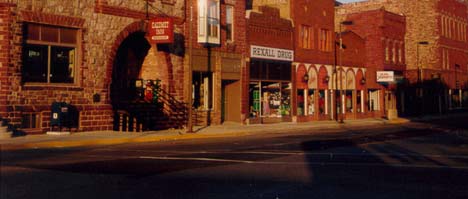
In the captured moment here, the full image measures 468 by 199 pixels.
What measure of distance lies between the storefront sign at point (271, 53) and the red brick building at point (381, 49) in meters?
14.2

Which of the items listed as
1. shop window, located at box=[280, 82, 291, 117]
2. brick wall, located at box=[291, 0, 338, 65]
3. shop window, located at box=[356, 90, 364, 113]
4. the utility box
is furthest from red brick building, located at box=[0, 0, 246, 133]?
shop window, located at box=[356, 90, 364, 113]

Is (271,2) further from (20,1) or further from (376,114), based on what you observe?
(20,1)

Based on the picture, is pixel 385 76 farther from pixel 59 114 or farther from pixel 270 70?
pixel 59 114

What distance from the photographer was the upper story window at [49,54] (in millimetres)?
22422

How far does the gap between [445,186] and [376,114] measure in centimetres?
4232

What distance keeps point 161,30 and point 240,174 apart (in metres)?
17.1

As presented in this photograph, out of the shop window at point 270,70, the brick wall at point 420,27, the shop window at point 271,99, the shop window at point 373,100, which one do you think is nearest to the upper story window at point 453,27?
the brick wall at point 420,27

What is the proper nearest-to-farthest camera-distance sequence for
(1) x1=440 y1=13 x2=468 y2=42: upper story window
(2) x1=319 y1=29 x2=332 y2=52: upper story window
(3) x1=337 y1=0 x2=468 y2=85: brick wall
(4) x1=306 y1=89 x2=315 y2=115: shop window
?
1. (4) x1=306 y1=89 x2=315 y2=115: shop window
2. (2) x1=319 y1=29 x2=332 y2=52: upper story window
3. (3) x1=337 y1=0 x2=468 y2=85: brick wall
4. (1) x1=440 y1=13 x2=468 y2=42: upper story window

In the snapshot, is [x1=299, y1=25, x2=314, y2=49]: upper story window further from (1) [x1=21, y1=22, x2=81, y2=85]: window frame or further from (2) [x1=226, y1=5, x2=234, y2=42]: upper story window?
(1) [x1=21, y1=22, x2=81, y2=85]: window frame

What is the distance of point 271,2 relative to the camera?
1594 inches

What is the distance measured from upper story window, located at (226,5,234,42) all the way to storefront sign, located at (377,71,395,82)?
823 inches

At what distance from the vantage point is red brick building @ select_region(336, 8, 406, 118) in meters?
49.9

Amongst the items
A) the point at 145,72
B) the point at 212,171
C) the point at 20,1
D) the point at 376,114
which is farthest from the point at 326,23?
the point at 212,171

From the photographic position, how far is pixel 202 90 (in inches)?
1257
